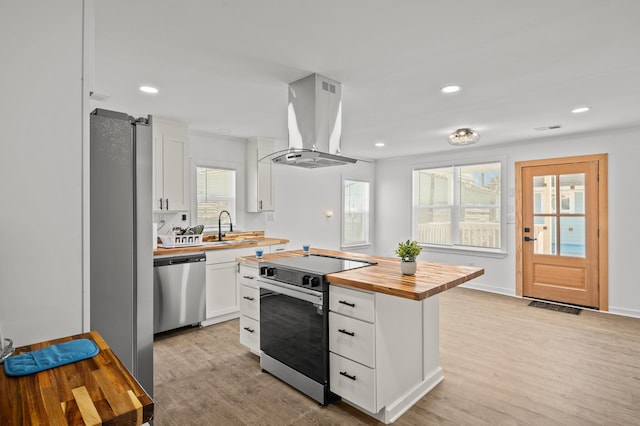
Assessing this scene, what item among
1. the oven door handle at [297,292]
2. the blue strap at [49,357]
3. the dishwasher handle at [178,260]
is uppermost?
the blue strap at [49,357]

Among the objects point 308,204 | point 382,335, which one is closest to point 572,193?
point 308,204

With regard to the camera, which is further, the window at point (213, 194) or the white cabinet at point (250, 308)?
the window at point (213, 194)

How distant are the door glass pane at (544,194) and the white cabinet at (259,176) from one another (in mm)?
3969

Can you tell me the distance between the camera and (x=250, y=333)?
10.2 ft

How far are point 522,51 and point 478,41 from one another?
381mm

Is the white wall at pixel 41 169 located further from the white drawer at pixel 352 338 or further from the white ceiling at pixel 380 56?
the white drawer at pixel 352 338

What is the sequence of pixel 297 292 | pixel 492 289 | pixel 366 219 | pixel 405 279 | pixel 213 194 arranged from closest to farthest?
1. pixel 405 279
2. pixel 297 292
3. pixel 213 194
4. pixel 492 289
5. pixel 366 219

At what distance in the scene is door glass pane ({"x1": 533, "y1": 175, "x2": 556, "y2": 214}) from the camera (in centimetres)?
491

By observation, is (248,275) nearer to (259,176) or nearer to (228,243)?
(228,243)

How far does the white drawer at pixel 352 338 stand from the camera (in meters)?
2.11

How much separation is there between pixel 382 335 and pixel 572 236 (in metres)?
4.11

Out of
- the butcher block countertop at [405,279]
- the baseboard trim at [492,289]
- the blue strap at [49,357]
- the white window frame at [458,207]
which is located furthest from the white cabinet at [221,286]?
the baseboard trim at [492,289]

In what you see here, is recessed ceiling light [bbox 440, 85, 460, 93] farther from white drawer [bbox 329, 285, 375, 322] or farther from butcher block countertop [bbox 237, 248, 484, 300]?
white drawer [bbox 329, 285, 375, 322]

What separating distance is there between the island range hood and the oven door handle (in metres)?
1.02
